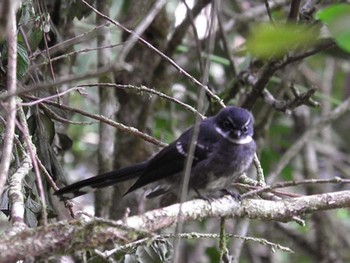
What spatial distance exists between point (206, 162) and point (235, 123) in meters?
0.27

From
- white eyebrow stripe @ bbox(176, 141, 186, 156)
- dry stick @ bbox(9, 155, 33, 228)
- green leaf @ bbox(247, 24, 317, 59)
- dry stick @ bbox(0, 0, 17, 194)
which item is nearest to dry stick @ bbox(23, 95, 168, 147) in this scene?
white eyebrow stripe @ bbox(176, 141, 186, 156)

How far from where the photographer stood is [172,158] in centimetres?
372

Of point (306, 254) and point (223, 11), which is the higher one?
point (223, 11)

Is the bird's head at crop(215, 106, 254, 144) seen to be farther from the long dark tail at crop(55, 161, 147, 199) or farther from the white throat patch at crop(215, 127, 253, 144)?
the long dark tail at crop(55, 161, 147, 199)

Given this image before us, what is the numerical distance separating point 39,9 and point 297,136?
3898 millimetres

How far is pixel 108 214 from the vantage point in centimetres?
473

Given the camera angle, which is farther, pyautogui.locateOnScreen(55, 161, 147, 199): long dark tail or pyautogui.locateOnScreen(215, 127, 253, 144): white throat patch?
pyautogui.locateOnScreen(215, 127, 253, 144): white throat patch

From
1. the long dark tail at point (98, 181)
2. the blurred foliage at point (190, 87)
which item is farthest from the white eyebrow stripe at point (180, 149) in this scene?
the blurred foliage at point (190, 87)

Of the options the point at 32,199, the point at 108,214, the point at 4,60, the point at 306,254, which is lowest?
the point at 306,254

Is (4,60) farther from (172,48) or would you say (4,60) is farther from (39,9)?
(172,48)

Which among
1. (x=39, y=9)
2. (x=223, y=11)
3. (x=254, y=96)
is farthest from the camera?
(x=223, y=11)

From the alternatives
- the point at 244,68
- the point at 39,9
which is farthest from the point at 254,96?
the point at 39,9

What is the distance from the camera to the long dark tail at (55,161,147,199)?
321 cm

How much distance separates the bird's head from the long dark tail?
0.50 meters
